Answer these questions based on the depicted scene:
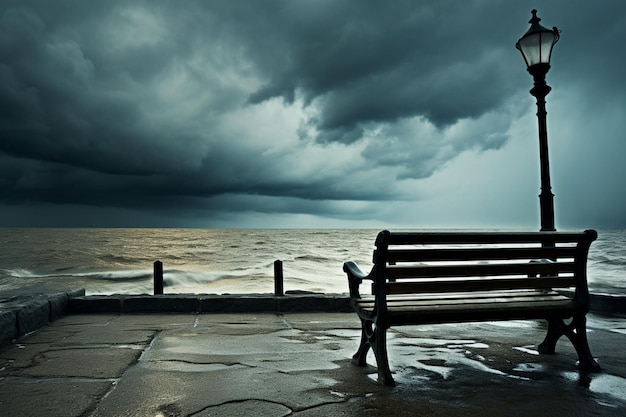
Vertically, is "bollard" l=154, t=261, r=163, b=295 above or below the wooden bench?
below

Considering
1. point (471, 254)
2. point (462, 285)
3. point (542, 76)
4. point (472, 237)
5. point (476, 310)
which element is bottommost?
point (476, 310)

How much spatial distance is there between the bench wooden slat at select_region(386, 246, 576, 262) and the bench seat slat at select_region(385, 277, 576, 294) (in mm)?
181

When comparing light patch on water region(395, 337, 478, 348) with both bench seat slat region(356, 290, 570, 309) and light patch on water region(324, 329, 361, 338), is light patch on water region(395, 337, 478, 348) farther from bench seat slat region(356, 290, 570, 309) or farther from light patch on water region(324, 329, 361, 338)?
bench seat slat region(356, 290, 570, 309)

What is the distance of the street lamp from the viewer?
20.9 ft

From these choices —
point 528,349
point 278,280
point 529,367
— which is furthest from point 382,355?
point 278,280

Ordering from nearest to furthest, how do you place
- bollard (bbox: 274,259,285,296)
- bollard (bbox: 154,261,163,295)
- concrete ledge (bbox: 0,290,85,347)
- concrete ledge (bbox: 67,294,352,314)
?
concrete ledge (bbox: 0,290,85,347), concrete ledge (bbox: 67,294,352,314), bollard (bbox: 274,259,285,296), bollard (bbox: 154,261,163,295)

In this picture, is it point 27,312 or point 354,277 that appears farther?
point 27,312

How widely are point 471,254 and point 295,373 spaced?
1597mm

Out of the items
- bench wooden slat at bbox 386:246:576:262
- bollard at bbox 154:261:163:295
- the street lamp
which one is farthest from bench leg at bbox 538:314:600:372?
bollard at bbox 154:261:163:295

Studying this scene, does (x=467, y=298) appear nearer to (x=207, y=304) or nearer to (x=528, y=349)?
(x=528, y=349)

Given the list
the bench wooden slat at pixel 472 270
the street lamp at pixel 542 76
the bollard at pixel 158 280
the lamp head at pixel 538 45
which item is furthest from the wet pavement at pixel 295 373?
the lamp head at pixel 538 45

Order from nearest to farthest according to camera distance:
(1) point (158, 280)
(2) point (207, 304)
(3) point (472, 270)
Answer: (3) point (472, 270) < (2) point (207, 304) < (1) point (158, 280)

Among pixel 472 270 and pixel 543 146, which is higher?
pixel 543 146

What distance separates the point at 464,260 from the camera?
358 centimetres
